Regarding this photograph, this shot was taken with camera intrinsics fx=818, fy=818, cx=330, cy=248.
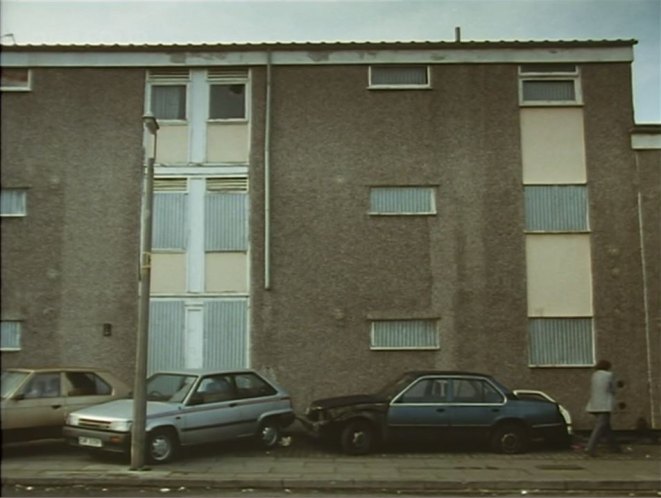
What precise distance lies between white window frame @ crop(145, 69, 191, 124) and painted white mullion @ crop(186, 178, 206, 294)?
151 cm

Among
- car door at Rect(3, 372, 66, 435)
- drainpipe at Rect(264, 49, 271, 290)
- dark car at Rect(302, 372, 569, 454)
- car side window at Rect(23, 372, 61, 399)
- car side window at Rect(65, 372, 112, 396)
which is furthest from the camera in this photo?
drainpipe at Rect(264, 49, 271, 290)

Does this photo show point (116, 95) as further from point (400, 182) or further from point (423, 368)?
point (423, 368)

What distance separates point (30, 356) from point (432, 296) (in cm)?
893

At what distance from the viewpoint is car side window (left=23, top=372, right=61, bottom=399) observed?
1398cm

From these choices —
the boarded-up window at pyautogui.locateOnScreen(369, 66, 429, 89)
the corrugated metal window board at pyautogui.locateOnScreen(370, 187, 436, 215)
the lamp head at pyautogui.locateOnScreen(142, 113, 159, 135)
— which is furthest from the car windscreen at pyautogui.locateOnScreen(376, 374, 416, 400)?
the boarded-up window at pyautogui.locateOnScreen(369, 66, 429, 89)

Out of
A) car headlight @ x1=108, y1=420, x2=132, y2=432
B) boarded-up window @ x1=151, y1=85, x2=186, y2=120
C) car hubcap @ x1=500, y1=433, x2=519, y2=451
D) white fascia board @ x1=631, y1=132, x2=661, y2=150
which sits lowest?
car hubcap @ x1=500, y1=433, x2=519, y2=451

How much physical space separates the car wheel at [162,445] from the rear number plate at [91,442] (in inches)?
30.9

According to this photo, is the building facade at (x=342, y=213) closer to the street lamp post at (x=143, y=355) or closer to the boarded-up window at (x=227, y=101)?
the boarded-up window at (x=227, y=101)

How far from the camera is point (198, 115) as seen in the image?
1883 cm

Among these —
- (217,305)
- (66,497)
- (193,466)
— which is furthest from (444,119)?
(66,497)

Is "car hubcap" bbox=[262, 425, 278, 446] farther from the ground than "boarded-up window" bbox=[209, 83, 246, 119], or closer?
closer

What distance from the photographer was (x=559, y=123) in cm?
1877

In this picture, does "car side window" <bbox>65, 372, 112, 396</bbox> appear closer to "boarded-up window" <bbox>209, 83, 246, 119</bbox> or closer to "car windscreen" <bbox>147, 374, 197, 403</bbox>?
"car windscreen" <bbox>147, 374, 197, 403</bbox>

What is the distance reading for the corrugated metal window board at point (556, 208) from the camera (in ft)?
60.6
